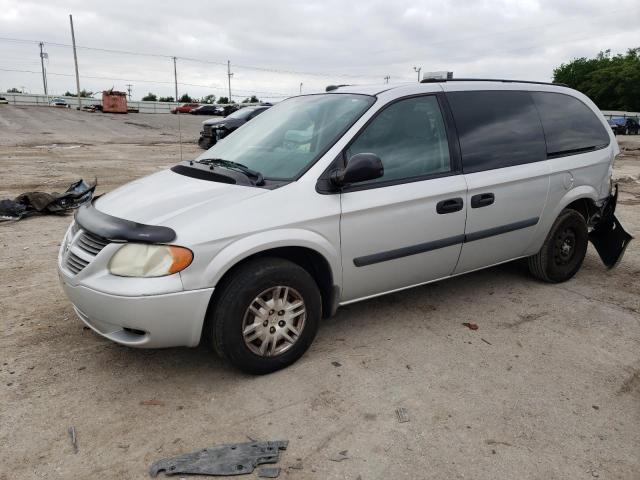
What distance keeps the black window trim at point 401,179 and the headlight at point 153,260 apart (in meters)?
0.94

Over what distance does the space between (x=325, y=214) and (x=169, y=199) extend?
0.95 metres

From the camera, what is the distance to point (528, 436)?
2.67m

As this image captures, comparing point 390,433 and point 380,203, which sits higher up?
point 380,203

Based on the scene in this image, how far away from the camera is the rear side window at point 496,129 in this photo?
3.91 m

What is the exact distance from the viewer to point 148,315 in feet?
9.11

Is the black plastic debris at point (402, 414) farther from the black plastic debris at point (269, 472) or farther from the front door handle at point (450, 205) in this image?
the front door handle at point (450, 205)

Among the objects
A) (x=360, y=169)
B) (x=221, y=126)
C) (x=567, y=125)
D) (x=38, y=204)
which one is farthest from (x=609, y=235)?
(x=221, y=126)

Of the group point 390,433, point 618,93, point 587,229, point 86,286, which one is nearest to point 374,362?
point 390,433

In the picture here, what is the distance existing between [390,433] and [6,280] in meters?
3.89

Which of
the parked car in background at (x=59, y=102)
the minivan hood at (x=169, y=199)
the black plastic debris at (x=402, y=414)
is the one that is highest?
the parked car in background at (x=59, y=102)

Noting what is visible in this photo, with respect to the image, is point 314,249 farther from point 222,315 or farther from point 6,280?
point 6,280

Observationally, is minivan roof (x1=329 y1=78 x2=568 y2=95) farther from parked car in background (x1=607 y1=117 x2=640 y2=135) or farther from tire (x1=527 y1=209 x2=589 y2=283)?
parked car in background (x1=607 y1=117 x2=640 y2=135)

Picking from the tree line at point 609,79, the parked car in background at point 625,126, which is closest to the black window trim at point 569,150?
the parked car in background at point 625,126

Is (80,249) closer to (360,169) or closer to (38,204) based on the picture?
(360,169)
